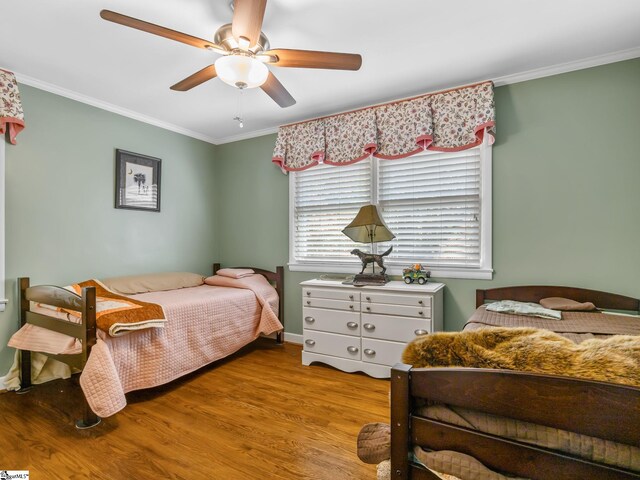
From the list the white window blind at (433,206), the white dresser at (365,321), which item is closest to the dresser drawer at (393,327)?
the white dresser at (365,321)

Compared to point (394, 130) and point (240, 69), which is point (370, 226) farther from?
point (240, 69)

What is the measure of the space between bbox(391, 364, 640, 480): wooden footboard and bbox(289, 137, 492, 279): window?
2.19 m

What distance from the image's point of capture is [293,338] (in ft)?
12.5

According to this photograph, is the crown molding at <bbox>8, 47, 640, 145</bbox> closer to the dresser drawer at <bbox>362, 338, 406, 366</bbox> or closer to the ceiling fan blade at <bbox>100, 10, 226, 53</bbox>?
the ceiling fan blade at <bbox>100, 10, 226, 53</bbox>

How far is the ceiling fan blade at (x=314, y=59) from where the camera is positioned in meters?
1.82

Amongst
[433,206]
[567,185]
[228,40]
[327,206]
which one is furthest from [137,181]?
[567,185]

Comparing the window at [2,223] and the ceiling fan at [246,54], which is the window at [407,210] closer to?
the ceiling fan at [246,54]

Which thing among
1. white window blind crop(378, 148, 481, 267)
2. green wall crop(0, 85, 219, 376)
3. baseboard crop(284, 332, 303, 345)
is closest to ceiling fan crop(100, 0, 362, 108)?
white window blind crop(378, 148, 481, 267)

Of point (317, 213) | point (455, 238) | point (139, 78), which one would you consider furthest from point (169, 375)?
point (455, 238)

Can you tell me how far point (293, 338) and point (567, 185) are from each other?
2.98 metres

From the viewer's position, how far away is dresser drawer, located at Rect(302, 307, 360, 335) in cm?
293

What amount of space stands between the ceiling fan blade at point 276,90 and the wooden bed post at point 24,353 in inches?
94.0

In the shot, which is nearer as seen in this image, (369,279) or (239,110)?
(369,279)

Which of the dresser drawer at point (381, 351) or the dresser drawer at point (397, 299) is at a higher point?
the dresser drawer at point (397, 299)
